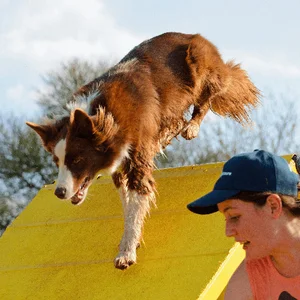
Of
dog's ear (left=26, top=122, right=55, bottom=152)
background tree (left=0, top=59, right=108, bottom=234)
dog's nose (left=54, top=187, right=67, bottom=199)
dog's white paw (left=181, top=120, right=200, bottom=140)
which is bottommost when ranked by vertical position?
background tree (left=0, top=59, right=108, bottom=234)

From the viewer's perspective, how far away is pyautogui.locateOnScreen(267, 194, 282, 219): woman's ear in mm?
2414

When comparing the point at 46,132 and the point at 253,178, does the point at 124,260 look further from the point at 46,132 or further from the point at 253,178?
the point at 253,178

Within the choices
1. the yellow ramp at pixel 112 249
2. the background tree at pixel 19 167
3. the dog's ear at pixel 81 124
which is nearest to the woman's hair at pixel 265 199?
the yellow ramp at pixel 112 249

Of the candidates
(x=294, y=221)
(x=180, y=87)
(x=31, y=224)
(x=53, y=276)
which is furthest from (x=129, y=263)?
(x=294, y=221)

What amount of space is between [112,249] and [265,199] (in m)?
2.56

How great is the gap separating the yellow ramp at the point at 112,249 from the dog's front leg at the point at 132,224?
0.07 m

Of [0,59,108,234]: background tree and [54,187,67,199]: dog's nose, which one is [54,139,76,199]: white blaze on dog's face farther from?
[0,59,108,234]: background tree

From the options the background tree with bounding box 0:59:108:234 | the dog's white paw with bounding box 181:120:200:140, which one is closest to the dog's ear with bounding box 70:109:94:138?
the dog's white paw with bounding box 181:120:200:140

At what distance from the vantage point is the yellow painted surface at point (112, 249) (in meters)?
3.99

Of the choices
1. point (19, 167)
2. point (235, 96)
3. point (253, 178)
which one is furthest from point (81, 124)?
point (19, 167)

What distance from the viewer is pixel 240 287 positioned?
2621 millimetres

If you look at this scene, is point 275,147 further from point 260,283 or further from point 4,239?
point 260,283

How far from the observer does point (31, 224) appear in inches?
221

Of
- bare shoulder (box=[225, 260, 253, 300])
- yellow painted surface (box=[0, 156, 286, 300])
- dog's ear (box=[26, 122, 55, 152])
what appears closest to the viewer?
bare shoulder (box=[225, 260, 253, 300])
